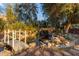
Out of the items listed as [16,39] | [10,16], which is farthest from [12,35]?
[10,16]

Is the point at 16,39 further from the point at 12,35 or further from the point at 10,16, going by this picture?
the point at 10,16

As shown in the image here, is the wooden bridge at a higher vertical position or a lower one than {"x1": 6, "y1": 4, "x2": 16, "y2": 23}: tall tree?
lower

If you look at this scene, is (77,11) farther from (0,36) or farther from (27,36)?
(0,36)

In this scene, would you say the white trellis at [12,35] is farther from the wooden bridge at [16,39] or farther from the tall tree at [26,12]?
the tall tree at [26,12]

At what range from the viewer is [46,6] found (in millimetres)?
1313

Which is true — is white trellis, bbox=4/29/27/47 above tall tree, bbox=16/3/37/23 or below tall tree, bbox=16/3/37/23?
below

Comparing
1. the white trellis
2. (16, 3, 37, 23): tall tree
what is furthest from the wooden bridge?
(16, 3, 37, 23): tall tree

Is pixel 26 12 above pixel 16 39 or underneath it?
above

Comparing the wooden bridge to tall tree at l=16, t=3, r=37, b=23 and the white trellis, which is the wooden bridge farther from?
tall tree at l=16, t=3, r=37, b=23

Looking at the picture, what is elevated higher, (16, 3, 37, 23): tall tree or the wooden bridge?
(16, 3, 37, 23): tall tree

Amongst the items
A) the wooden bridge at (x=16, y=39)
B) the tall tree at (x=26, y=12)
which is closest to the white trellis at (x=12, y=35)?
the wooden bridge at (x=16, y=39)

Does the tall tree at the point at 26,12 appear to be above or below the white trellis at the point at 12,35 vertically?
above

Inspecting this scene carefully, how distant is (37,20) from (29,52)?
9.8 inches

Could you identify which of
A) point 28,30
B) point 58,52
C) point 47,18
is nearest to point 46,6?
point 47,18
